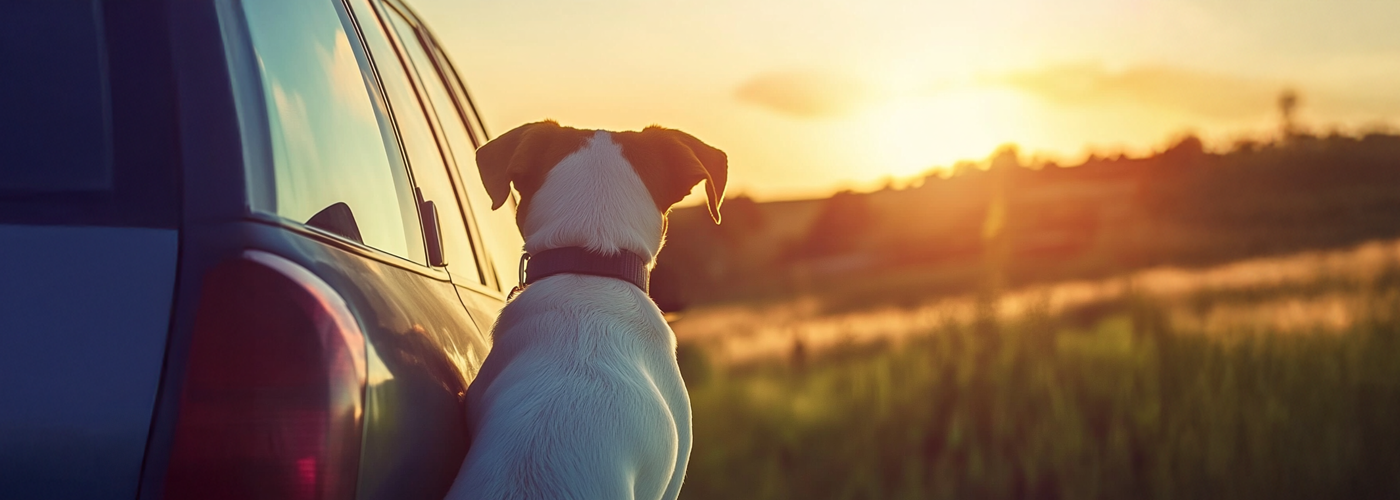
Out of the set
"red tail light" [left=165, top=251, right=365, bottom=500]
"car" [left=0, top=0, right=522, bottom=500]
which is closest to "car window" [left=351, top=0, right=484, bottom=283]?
"car" [left=0, top=0, right=522, bottom=500]

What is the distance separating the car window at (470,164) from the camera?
13.4ft

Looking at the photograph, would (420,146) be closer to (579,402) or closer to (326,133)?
(326,133)

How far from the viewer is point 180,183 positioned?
159 centimetres

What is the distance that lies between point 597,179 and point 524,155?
0.23 meters

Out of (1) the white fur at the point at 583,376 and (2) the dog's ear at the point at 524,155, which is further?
(2) the dog's ear at the point at 524,155

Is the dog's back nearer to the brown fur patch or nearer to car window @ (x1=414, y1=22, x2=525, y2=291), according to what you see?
the brown fur patch

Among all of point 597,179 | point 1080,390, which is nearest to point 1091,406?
point 1080,390

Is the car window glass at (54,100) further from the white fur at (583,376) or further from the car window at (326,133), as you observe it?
the white fur at (583,376)

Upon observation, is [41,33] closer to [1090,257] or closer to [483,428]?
[483,428]

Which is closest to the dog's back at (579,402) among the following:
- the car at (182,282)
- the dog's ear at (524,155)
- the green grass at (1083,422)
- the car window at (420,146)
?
the car at (182,282)

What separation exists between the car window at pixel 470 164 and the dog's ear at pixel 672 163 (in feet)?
1.75

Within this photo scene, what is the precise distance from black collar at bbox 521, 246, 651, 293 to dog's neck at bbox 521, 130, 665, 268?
4 centimetres

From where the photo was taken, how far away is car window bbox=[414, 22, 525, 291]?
13.4 ft

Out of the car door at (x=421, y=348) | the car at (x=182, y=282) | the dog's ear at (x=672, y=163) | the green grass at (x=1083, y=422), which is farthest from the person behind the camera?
the green grass at (x=1083, y=422)
